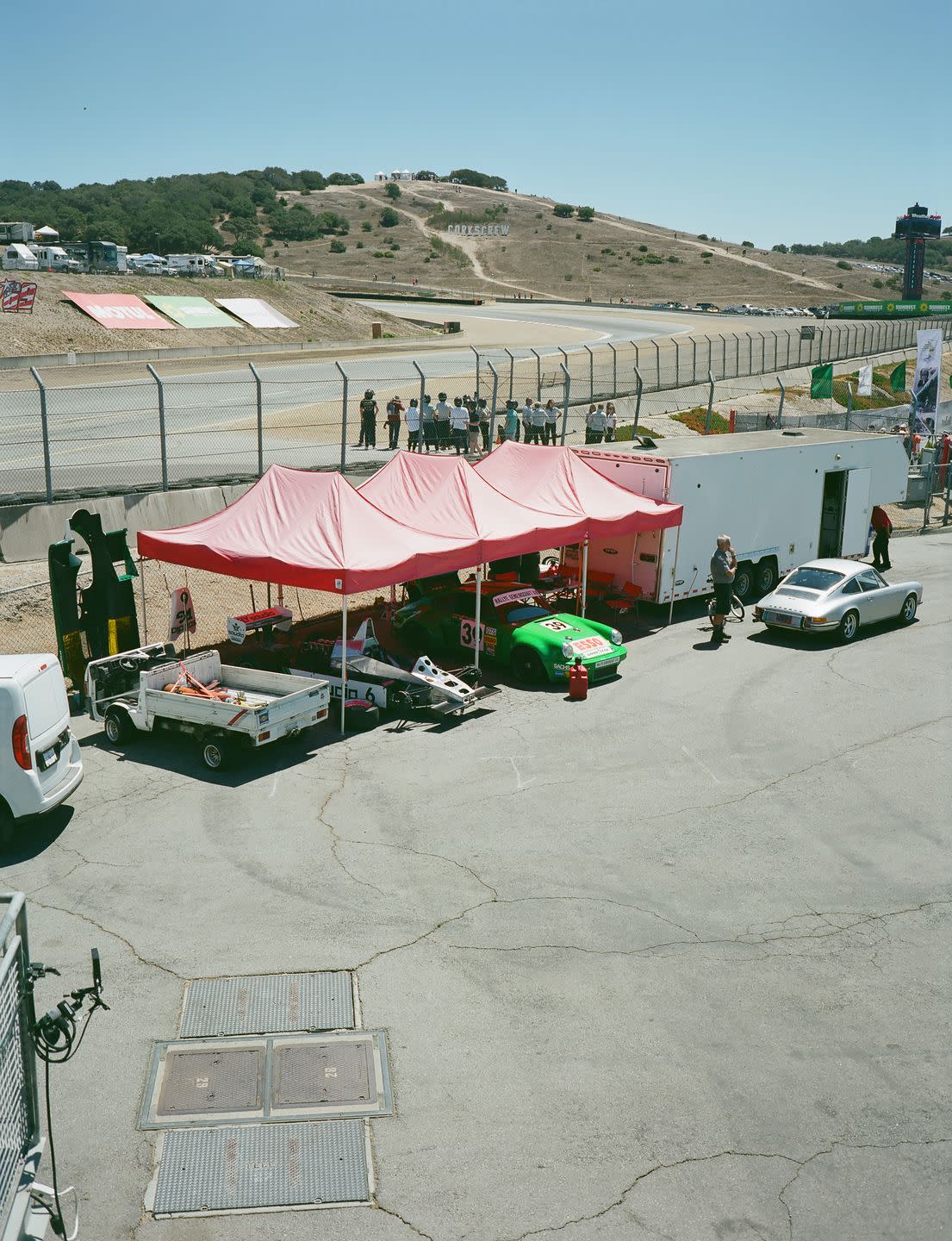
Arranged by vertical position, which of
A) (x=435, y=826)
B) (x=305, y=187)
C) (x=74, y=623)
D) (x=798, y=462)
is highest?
(x=305, y=187)

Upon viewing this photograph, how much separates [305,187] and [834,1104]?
199m

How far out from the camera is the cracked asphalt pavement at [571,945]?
6.48m

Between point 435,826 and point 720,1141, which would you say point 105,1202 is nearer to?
point 720,1141

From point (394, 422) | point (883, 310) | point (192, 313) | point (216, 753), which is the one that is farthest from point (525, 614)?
point (883, 310)

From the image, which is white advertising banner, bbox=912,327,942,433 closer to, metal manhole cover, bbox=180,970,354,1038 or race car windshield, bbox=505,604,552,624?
race car windshield, bbox=505,604,552,624

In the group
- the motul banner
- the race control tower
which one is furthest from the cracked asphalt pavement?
the race control tower

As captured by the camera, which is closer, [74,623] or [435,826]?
[435,826]

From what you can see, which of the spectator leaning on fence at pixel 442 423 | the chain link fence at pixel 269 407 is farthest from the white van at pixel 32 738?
the spectator leaning on fence at pixel 442 423

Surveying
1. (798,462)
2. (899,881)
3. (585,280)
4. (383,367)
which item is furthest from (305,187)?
(899,881)

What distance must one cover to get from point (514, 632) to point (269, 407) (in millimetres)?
18778

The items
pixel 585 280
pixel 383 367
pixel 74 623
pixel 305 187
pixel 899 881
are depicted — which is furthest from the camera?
pixel 305 187

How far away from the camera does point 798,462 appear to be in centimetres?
2211

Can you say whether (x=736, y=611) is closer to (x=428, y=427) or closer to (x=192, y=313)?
(x=428, y=427)

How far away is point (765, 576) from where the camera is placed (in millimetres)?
22203
